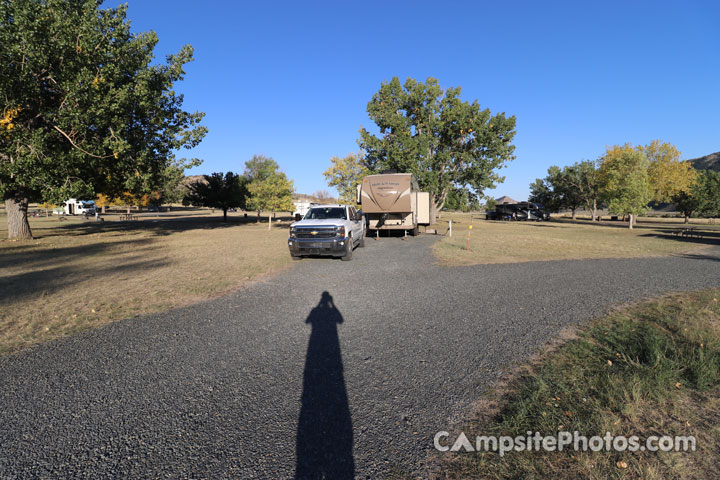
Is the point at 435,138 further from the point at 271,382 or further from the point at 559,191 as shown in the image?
the point at 559,191

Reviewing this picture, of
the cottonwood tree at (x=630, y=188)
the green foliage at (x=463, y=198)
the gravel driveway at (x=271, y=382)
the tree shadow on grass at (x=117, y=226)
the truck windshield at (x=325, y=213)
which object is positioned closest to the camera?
the gravel driveway at (x=271, y=382)

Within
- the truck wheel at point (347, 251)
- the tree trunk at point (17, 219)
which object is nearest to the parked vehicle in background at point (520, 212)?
the truck wheel at point (347, 251)

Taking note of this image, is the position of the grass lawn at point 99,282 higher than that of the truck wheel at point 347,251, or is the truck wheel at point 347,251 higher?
the truck wheel at point 347,251

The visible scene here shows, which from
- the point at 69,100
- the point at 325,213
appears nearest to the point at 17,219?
the point at 69,100

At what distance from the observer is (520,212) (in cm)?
5531

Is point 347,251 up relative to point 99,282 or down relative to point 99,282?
up

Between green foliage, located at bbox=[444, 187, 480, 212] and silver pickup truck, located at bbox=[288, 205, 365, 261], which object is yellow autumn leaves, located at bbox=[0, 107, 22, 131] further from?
green foliage, located at bbox=[444, 187, 480, 212]

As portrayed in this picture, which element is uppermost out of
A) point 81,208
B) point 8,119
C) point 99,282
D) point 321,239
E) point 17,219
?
point 8,119

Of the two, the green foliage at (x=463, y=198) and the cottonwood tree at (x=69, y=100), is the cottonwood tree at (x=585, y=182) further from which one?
the cottonwood tree at (x=69, y=100)

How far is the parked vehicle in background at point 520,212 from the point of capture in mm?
54656

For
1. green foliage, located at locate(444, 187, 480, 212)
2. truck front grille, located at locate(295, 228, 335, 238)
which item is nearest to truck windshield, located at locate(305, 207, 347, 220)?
truck front grille, located at locate(295, 228, 335, 238)

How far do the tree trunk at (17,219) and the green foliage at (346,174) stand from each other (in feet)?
83.9

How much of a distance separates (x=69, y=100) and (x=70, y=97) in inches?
19.4

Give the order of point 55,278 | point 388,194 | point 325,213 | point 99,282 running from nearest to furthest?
point 99,282
point 55,278
point 325,213
point 388,194
